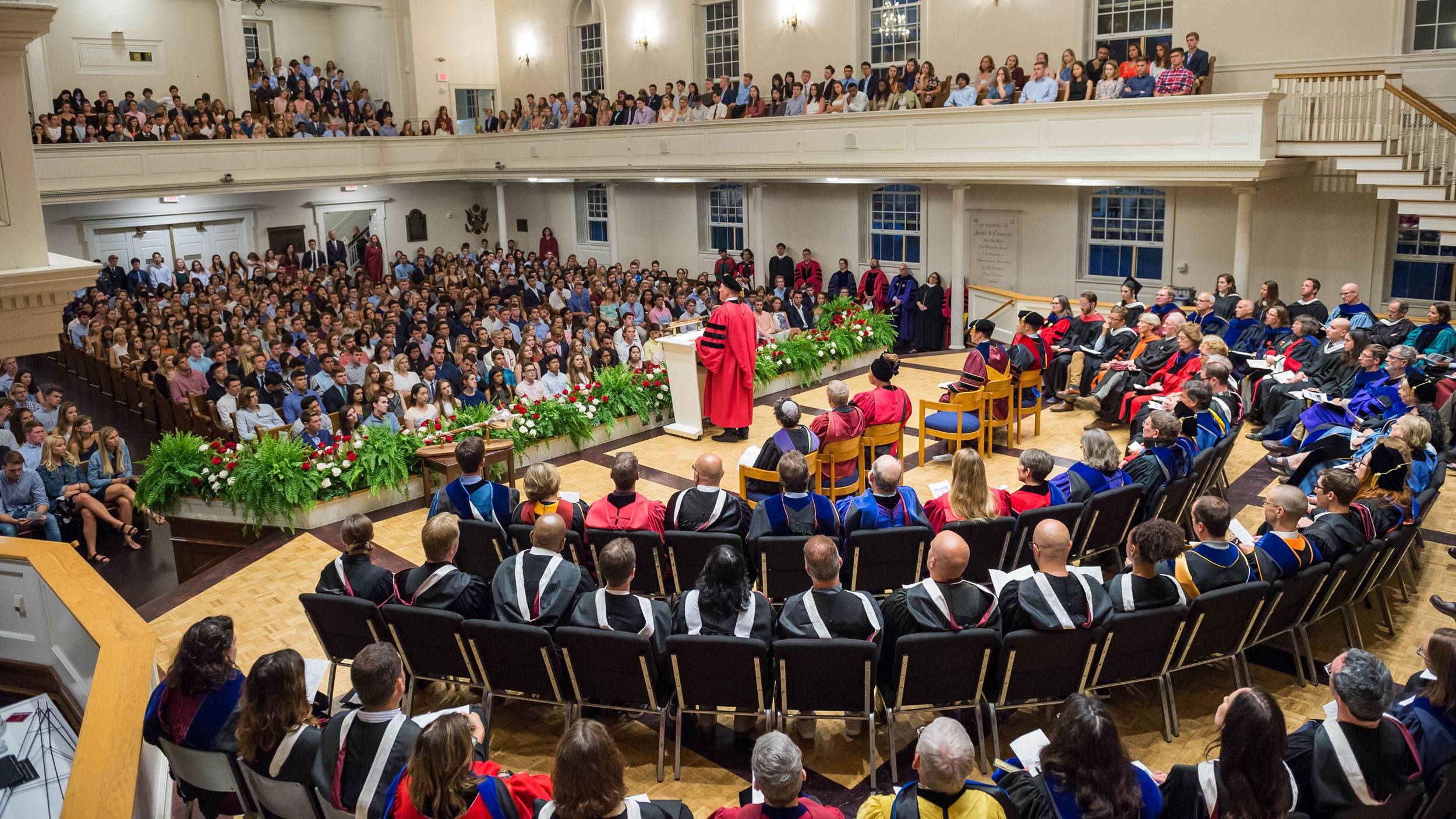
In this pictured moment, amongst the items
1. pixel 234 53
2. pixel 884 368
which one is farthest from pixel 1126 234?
pixel 234 53

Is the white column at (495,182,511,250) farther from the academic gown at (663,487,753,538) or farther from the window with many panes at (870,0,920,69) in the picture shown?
the academic gown at (663,487,753,538)

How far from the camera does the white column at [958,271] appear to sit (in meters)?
17.3

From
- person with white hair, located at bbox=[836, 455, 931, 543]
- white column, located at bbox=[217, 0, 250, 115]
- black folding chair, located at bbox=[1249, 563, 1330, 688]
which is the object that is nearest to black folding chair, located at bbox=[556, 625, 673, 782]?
person with white hair, located at bbox=[836, 455, 931, 543]

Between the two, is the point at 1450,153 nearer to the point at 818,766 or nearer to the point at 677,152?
the point at 818,766

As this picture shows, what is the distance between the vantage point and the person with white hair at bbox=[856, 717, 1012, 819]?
3400 mm

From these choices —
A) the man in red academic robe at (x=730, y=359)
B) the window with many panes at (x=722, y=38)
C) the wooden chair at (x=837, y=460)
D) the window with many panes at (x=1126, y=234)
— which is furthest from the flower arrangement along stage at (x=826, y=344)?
the window with many panes at (x=722, y=38)

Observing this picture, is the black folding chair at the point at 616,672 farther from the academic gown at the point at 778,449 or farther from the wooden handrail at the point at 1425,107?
the wooden handrail at the point at 1425,107

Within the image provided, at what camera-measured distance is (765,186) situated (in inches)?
861

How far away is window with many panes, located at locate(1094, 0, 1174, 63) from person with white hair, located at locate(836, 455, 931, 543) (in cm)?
1226

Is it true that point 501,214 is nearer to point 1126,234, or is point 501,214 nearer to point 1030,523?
point 1126,234

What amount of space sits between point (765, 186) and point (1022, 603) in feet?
57.9

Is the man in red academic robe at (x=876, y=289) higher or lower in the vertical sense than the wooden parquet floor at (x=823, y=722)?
higher

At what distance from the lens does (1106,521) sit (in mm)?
6961

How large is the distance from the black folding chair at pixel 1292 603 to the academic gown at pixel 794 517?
7.71 feet
